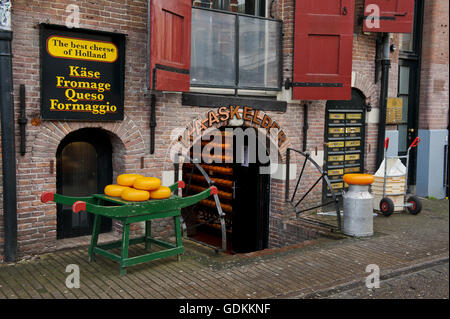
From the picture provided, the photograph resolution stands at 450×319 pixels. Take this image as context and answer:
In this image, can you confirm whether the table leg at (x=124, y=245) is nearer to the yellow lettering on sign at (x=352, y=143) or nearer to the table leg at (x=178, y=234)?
the table leg at (x=178, y=234)

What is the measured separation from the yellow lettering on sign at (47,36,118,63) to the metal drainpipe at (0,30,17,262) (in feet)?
2.10

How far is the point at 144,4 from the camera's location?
25.0 feet

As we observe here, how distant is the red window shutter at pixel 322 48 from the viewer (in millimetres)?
9297

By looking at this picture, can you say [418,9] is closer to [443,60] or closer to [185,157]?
[443,60]

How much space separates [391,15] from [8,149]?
8418mm

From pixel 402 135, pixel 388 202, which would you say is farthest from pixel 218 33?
pixel 402 135

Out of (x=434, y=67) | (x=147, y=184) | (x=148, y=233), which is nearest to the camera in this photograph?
(x=147, y=184)

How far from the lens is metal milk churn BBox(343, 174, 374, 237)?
8273 millimetres

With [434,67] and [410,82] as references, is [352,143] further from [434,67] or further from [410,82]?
[434,67]

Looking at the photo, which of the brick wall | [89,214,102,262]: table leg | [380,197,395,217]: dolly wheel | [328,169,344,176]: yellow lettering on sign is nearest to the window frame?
[328,169,344,176]: yellow lettering on sign

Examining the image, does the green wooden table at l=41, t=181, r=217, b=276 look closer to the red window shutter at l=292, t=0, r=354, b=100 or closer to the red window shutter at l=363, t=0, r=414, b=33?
the red window shutter at l=292, t=0, r=354, b=100

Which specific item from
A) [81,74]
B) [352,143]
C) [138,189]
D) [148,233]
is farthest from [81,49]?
[352,143]

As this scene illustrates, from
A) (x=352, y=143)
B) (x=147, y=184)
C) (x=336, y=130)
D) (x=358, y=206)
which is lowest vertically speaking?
(x=358, y=206)

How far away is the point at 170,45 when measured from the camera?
7.37 meters
